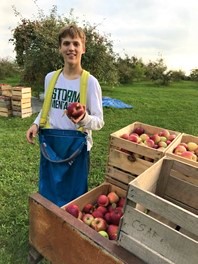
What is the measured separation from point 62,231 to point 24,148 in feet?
11.3

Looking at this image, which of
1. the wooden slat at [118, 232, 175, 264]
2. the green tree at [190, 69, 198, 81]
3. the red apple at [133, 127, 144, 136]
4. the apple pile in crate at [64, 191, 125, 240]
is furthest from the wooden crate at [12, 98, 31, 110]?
the green tree at [190, 69, 198, 81]

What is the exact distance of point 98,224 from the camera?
192 cm

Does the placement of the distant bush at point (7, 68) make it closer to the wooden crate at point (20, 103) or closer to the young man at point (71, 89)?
the wooden crate at point (20, 103)

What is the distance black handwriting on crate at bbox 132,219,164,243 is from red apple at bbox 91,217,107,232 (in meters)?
0.69

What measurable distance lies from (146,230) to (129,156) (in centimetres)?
105

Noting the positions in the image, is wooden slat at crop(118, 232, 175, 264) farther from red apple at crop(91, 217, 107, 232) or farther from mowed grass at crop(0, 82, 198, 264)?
mowed grass at crop(0, 82, 198, 264)

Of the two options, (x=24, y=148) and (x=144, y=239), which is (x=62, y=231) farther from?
(x=24, y=148)

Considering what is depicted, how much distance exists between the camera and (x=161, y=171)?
172cm

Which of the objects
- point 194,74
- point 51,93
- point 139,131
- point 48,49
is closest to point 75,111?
point 51,93

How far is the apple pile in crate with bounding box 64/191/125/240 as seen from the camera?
74.4 inches

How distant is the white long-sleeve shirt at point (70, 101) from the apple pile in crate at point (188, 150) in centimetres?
66

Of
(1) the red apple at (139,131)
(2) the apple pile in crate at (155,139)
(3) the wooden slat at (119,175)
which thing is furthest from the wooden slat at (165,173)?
(1) the red apple at (139,131)

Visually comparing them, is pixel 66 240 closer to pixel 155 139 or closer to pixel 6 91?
pixel 155 139

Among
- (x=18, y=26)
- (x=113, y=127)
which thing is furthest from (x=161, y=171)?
(x=18, y=26)
